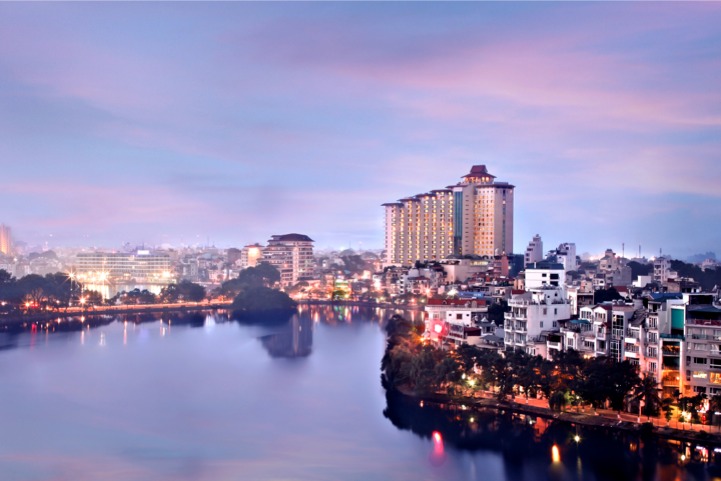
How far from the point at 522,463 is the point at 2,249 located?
200 ft

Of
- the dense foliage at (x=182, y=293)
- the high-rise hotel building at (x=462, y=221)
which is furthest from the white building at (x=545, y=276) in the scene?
the high-rise hotel building at (x=462, y=221)

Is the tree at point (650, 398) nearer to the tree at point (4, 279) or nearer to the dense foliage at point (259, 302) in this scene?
the dense foliage at point (259, 302)

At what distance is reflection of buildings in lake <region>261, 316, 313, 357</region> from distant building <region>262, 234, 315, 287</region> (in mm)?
14024

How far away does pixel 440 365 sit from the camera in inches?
387

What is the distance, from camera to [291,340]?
55.8ft

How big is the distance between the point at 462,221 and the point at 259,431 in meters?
23.5

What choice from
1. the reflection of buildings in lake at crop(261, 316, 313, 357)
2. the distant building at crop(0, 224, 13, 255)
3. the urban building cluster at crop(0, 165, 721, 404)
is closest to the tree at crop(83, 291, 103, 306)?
the urban building cluster at crop(0, 165, 721, 404)

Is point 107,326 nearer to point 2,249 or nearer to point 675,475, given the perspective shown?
point 675,475

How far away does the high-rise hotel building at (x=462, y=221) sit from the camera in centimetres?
3114

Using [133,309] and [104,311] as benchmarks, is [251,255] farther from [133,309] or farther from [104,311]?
[104,311]

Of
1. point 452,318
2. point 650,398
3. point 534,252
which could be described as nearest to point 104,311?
point 452,318

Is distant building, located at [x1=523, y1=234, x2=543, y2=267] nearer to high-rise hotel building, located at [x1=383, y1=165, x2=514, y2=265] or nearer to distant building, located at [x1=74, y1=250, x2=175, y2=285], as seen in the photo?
high-rise hotel building, located at [x1=383, y1=165, x2=514, y2=265]

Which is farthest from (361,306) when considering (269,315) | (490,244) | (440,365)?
(440,365)

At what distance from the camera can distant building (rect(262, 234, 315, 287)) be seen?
34.8 m
